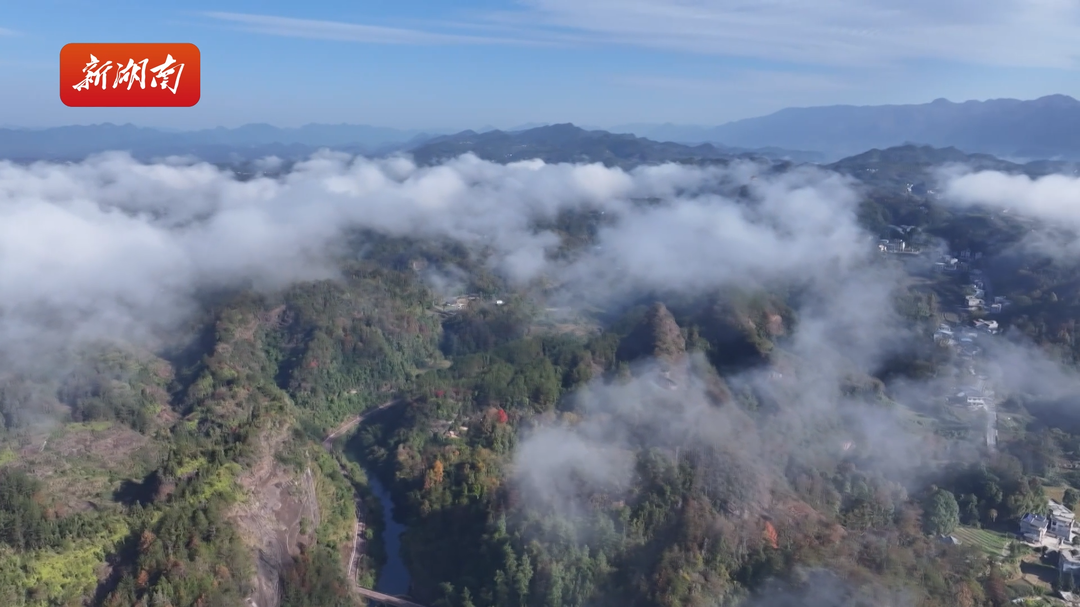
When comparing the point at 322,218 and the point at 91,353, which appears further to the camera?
the point at 322,218

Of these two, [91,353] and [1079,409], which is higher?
[1079,409]

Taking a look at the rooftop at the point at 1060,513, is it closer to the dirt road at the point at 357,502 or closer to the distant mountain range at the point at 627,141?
the dirt road at the point at 357,502

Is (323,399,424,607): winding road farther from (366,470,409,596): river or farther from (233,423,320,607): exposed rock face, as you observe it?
(233,423,320,607): exposed rock face

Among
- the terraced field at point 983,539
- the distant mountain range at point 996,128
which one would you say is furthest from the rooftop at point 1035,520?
the distant mountain range at point 996,128

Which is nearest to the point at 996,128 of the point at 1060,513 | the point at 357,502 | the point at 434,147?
the point at 434,147

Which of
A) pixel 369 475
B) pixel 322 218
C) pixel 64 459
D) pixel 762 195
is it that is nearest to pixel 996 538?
pixel 369 475

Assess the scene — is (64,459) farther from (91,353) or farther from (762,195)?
(762,195)

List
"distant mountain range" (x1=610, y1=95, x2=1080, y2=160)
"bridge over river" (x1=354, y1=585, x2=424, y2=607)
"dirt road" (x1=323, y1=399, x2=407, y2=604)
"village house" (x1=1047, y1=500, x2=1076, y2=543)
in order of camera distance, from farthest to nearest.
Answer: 1. "distant mountain range" (x1=610, y1=95, x2=1080, y2=160)
2. "dirt road" (x1=323, y1=399, x2=407, y2=604)
3. "village house" (x1=1047, y1=500, x2=1076, y2=543)
4. "bridge over river" (x1=354, y1=585, x2=424, y2=607)

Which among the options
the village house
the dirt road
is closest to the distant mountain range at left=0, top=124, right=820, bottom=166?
the dirt road

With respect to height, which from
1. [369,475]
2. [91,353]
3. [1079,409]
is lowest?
[369,475]
